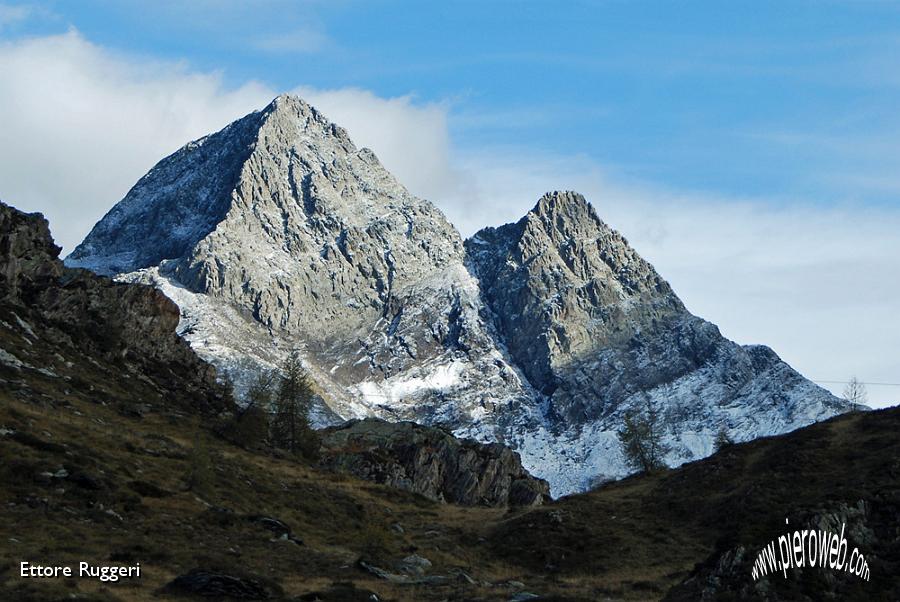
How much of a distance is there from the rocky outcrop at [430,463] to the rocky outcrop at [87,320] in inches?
810

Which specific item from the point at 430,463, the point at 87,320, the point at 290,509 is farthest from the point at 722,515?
the point at 87,320

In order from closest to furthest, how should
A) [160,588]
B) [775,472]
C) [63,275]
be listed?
[160,588]
[775,472]
[63,275]

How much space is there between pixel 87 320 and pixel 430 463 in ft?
177

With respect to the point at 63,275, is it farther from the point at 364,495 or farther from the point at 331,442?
the point at 364,495

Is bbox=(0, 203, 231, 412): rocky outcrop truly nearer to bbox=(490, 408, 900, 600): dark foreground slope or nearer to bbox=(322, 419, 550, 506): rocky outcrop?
bbox=(322, 419, 550, 506): rocky outcrop

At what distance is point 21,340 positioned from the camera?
89250 mm

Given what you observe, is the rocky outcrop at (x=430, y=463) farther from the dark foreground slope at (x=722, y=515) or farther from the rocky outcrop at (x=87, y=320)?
the dark foreground slope at (x=722, y=515)

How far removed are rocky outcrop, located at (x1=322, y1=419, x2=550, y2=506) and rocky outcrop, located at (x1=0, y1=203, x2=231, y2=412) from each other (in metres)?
20.6

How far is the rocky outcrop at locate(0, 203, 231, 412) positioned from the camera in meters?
96.9

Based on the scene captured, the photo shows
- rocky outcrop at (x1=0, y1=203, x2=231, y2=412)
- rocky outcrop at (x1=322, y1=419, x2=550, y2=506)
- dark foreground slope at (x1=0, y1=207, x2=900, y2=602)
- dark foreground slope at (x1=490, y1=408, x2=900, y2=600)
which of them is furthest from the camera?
rocky outcrop at (x1=322, y1=419, x2=550, y2=506)

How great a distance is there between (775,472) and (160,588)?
52.8 metres

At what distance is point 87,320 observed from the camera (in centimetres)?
10781

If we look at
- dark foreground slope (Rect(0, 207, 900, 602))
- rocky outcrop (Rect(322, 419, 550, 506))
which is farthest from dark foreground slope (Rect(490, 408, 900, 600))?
rocky outcrop (Rect(322, 419, 550, 506))

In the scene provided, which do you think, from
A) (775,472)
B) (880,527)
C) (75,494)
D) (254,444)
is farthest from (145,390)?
(880,527)
